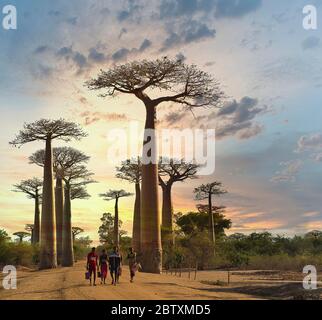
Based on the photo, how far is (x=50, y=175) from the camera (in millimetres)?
27438

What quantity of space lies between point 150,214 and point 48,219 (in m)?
9.38

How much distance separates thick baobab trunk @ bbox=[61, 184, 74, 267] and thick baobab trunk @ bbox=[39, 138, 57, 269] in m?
5.79

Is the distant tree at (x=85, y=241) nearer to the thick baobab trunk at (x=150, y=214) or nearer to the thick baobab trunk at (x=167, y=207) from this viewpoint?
the thick baobab trunk at (x=167, y=207)

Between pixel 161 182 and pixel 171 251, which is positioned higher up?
pixel 161 182

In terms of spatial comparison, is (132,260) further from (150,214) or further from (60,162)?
(60,162)

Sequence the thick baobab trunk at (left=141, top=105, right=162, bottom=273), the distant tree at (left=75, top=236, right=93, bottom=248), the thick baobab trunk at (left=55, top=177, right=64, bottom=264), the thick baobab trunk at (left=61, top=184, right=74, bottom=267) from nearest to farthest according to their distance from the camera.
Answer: the thick baobab trunk at (left=141, top=105, right=162, bottom=273) → the thick baobab trunk at (left=61, top=184, right=74, bottom=267) → the thick baobab trunk at (left=55, top=177, right=64, bottom=264) → the distant tree at (left=75, top=236, right=93, bottom=248)

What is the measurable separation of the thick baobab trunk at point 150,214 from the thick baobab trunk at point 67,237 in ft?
47.0

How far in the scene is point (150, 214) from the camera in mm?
19812

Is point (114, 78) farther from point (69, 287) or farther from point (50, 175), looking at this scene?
point (69, 287)

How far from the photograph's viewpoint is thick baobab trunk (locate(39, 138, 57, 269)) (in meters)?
27.3

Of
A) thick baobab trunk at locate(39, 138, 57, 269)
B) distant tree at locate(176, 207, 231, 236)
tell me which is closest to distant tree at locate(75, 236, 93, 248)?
distant tree at locate(176, 207, 231, 236)

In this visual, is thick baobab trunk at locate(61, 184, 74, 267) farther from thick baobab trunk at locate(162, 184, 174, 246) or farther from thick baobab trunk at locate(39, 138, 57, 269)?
thick baobab trunk at locate(162, 184, 174, 246)
